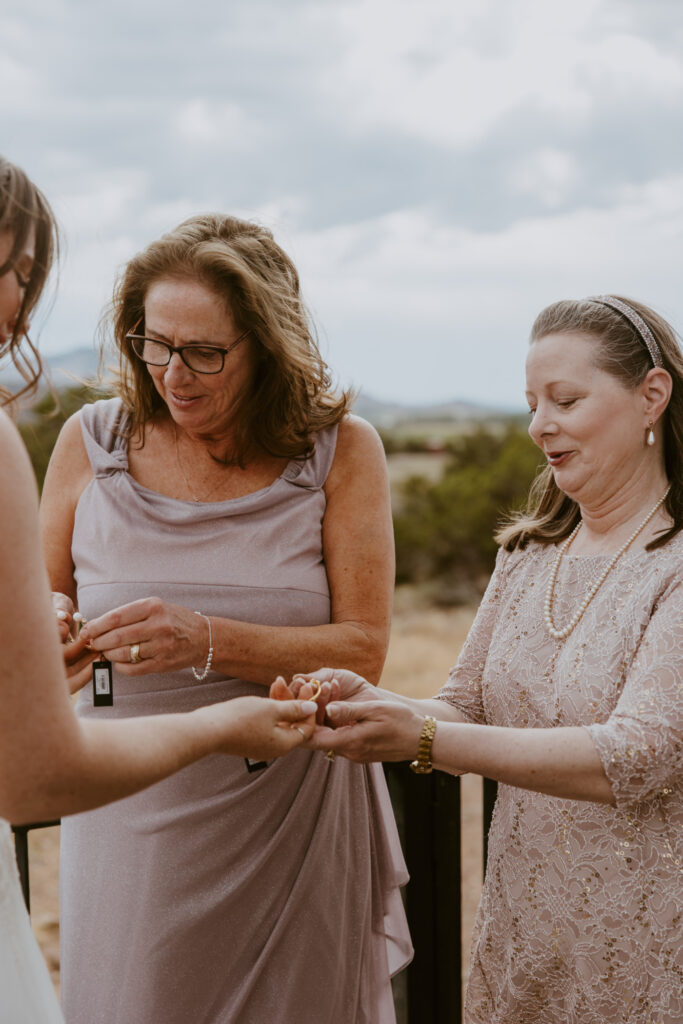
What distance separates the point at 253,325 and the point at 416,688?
11.5 metres

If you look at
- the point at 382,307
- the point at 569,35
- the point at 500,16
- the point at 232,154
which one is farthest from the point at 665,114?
the point at 232,154

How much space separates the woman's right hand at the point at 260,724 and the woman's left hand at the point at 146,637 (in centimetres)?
30

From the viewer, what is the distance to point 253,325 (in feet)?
7.46

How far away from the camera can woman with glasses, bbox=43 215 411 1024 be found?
2.13m

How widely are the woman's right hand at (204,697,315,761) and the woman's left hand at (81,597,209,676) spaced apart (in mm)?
298

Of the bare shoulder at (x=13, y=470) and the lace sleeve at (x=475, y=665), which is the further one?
the lace sleeve at (x=475, y=665)

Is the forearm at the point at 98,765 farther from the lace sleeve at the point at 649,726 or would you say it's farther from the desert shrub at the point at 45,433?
the desert shrub at the point at 45,433

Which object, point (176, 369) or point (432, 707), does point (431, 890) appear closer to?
point (432, 707)

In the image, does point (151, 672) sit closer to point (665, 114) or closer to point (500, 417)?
point (665, 114)

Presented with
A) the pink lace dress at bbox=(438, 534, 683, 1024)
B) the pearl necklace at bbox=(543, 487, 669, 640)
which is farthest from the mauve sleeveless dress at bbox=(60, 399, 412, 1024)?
the pearl necklace at bbox=(543, 487, 669, 640)

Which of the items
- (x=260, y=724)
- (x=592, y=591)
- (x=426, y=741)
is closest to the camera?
(x=260, y=724)

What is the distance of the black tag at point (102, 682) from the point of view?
6.53 feet

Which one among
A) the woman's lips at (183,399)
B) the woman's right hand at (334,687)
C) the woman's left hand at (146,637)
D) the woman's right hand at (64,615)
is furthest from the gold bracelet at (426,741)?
the woman's lips at (183,399)

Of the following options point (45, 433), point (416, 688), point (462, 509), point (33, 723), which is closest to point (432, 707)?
point (33, 723)
